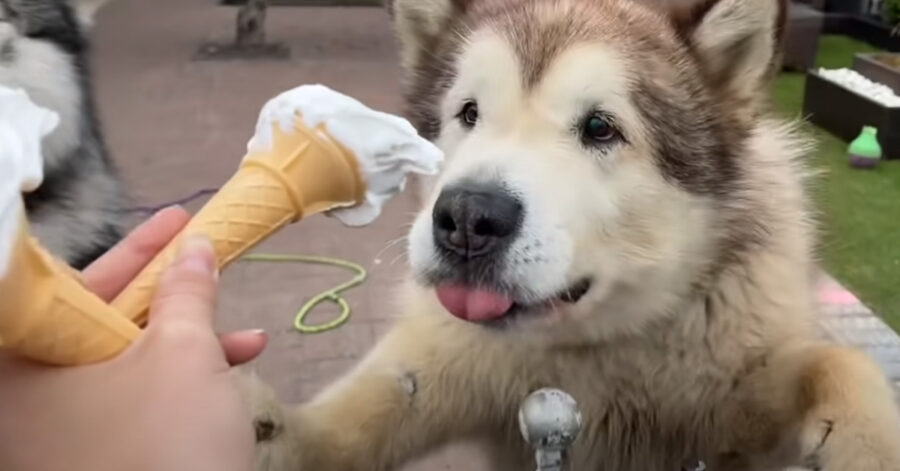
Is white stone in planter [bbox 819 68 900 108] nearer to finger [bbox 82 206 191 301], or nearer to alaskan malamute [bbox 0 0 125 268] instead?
alaskan malamute [bbox 0 0 125 268]

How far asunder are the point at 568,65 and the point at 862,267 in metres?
2.92

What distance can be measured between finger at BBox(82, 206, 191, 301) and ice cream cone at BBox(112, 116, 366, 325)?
0.11m

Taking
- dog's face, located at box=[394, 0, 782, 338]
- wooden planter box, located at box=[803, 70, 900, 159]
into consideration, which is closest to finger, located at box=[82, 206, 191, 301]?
dog's face, located at box=[394, 0, 782, 338]

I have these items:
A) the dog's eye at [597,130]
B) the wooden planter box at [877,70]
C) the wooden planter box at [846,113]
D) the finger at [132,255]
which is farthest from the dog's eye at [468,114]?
the wooden planter box at [877,70]

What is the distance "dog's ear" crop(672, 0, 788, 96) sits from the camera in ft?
6.48

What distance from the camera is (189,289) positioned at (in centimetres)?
130

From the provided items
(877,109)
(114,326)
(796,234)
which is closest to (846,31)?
(877,109)

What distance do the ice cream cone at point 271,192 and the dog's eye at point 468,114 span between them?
17.2 inches

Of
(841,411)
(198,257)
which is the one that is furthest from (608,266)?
(198,257)

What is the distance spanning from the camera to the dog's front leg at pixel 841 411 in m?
1.71

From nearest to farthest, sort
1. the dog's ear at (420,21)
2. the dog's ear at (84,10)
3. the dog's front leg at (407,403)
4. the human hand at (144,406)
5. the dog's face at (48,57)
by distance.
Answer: the human hand at (144,406), the dog's front leg at (407,403), the dog's ear at (420,21), the dog's face at (48,57), the dog's ear at (84,10)

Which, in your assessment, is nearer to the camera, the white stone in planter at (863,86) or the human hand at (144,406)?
the human hand at (144,406)

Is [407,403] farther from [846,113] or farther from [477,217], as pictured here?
[846,113]

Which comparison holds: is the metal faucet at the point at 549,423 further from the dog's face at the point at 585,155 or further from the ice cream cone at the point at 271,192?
the ice cream cone at the point at 271,192
